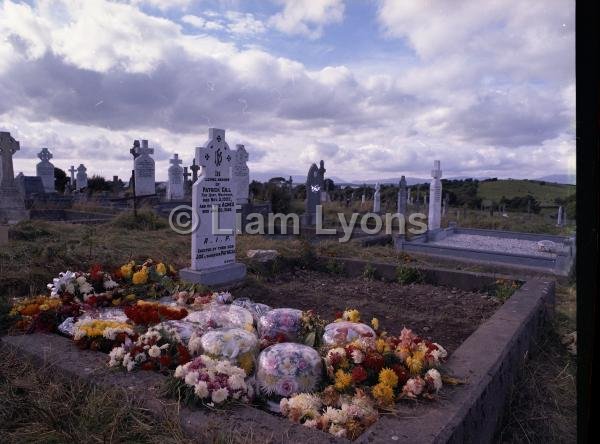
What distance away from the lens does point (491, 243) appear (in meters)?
12.3

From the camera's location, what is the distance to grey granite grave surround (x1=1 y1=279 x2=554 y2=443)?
→ 6.81 ft

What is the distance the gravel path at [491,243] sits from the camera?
11078mm

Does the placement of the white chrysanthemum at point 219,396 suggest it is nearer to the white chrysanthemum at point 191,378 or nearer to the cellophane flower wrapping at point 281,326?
the white chrysanthemum at point 191,378

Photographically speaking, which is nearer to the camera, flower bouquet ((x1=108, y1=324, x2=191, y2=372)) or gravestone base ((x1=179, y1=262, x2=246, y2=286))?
flower bouquet ((x1=108, y1=324, x2=191, y2=372))

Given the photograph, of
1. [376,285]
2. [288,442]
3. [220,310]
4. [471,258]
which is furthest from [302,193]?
[288,442]

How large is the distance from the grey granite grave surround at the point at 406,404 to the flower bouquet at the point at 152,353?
8 cm

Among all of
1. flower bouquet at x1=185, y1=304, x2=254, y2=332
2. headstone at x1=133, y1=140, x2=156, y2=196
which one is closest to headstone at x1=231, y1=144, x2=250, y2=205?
headstone at x1=133, y1=140, x2=156, y2=196

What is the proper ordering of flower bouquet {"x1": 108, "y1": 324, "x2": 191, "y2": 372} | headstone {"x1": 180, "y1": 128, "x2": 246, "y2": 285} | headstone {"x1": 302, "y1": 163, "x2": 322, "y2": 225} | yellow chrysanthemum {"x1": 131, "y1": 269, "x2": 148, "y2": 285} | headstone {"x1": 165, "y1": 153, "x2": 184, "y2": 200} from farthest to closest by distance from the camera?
headstone {"x1": 165, "y1": 153, "x2": 184, "y2": 200}, headstone {"x1": 302, "y1": 163, "x2": 322, "y2": 225}, headstone {"x1": 180, "y1": 128, "x2": 246, "y2": 285}, yellow chrysanthemum {"x1": 131, "y1": 269, "x2": 148, "y2": 285}, flower bouquet {"x1": 108, "y1": 324, "x2": 191, "y2": 372}

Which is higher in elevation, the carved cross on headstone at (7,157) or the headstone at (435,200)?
the carved cross on headstone at (7,157)

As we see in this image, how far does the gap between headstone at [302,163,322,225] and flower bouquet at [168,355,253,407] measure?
1186cm

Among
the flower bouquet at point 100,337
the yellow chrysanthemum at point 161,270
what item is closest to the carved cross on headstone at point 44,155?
the yellow chrysanthemum at point 161,270

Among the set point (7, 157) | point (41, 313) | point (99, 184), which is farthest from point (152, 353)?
point (99, 184)

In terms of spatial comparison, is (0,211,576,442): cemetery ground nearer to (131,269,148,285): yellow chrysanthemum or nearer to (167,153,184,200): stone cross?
(131,269,148,285): yellow chrysanthemum
